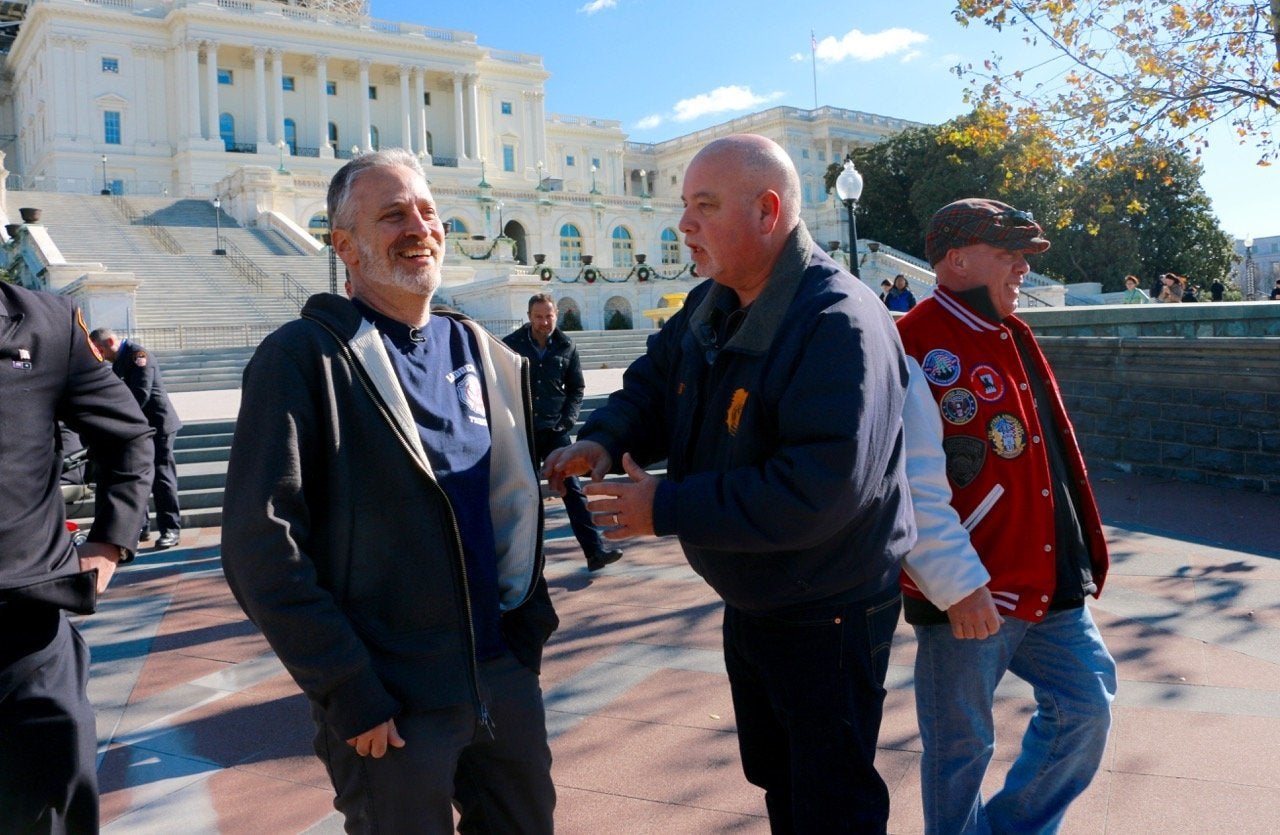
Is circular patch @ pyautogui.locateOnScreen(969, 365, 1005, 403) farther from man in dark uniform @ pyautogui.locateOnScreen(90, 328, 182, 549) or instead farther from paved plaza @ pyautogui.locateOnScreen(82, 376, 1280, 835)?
man in dark uniform @ pyautogui.locateOnScreen(90, 328, 182, 549)

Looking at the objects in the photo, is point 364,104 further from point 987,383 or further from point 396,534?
point 396,534

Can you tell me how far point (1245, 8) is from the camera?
41.4 feet

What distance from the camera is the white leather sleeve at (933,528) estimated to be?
9.29ft

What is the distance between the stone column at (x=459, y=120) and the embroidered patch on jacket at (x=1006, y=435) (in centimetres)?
7247

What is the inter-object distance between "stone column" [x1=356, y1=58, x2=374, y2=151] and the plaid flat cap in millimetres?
70510

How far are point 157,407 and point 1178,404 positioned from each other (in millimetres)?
9789

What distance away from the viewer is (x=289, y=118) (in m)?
68.2

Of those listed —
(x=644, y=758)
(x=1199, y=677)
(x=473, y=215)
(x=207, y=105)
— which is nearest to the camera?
(x=644, y=758)

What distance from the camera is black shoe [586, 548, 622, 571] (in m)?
7.77

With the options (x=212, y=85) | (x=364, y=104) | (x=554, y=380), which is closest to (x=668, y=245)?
(x=364, y=104)

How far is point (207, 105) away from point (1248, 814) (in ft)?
226

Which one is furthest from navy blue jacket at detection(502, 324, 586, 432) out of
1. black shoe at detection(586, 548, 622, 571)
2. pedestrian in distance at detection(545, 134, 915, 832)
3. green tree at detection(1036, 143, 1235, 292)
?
green tree at detection(1036, 143, 1235, 292)

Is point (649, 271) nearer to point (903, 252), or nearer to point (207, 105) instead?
point (903, 252)

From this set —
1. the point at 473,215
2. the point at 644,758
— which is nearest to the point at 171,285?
the point at 473,215
